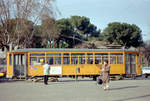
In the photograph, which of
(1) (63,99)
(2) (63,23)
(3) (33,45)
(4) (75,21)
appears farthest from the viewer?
(4) (75,21)

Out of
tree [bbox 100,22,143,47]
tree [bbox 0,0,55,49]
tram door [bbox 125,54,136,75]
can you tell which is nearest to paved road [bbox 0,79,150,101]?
tram door [bbox 125,54,136,75]

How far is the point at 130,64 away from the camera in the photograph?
24469 millimetres

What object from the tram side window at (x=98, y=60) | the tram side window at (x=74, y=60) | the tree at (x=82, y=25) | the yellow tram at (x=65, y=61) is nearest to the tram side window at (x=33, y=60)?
the yellow tram at (x=65, y=61)

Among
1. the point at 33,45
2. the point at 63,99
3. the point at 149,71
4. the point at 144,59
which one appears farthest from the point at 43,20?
the point at 144,59

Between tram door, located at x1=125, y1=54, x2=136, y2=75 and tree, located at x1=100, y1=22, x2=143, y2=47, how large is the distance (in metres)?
28.7

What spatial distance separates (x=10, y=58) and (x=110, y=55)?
8015 mm

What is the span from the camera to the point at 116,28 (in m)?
54.2

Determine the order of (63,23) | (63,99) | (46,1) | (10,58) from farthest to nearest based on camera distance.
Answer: (63,23), (46,1), (10,58), (63,99)

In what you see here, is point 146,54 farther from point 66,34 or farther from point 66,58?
point 66,58

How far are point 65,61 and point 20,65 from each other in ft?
11.5

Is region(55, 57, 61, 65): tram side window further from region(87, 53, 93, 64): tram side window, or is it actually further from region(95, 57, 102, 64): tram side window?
region(95, 57, 102, 64): tram side window

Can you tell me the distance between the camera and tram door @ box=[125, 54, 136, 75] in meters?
24.2

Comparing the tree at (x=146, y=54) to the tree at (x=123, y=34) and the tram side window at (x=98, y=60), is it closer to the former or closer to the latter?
the tree at (x=123, y=34)

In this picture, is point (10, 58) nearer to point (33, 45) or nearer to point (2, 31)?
point (2, 31)
